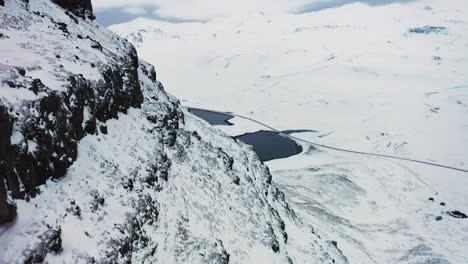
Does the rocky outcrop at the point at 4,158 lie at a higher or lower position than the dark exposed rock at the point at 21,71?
lower

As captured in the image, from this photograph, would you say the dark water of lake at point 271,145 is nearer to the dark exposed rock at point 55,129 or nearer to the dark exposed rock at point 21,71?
the dark exposed rock at point 55,129

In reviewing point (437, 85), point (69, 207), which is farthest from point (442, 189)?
point (437, 85)

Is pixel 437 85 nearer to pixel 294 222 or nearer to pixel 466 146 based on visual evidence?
pixel 466 146

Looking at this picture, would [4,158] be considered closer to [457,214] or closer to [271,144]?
[457,214]

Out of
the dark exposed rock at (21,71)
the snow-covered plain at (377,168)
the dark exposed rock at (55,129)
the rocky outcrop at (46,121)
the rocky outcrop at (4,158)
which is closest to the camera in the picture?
the rocky outcrop at (4,158)

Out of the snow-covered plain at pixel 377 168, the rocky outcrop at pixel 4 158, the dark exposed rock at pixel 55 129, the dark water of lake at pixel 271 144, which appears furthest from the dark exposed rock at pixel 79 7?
the dark water of lake at pixel 271 144

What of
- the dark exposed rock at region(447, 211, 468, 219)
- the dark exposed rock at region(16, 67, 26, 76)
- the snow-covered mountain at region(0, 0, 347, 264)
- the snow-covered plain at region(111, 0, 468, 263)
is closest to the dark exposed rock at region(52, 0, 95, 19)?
the snow-covered mountain at region(0, 0, 347, 264)
